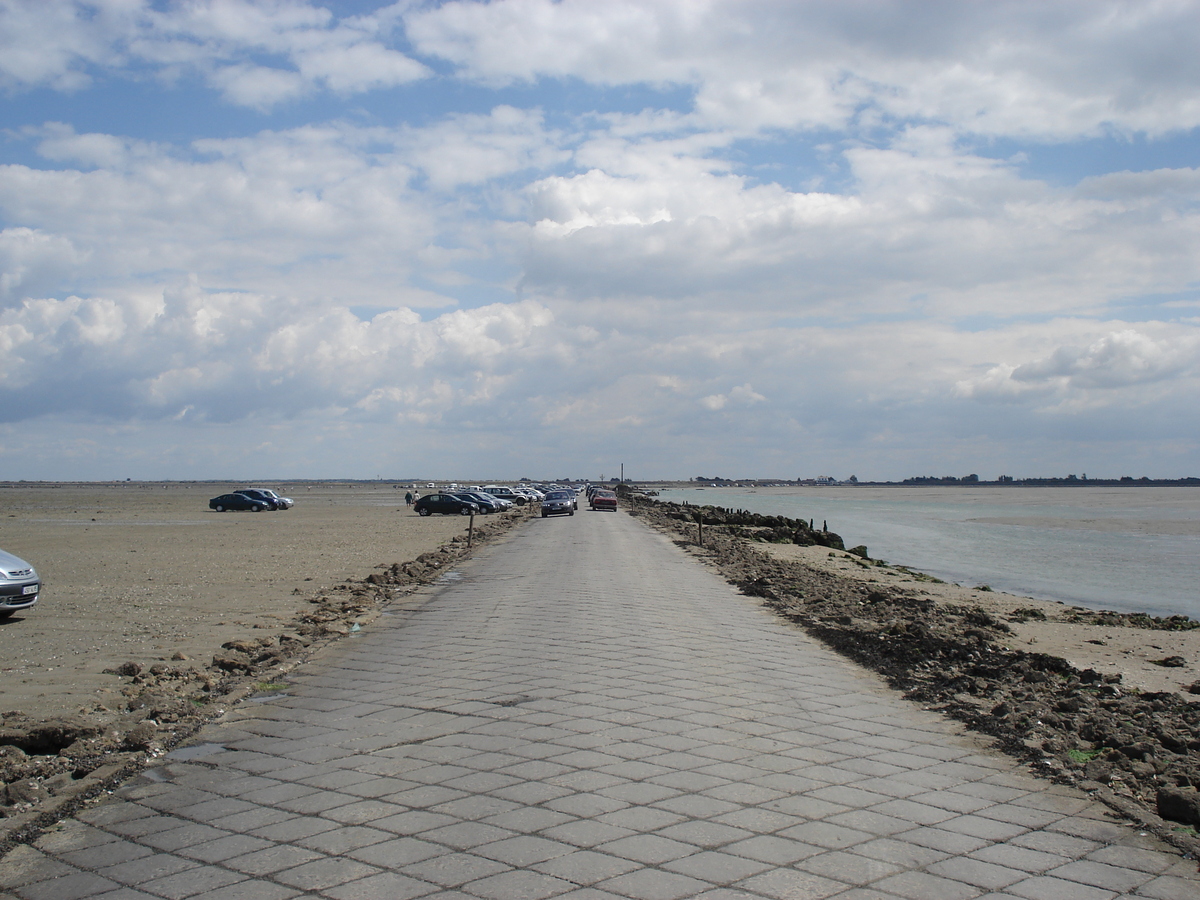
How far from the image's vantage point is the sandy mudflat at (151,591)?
8.95m

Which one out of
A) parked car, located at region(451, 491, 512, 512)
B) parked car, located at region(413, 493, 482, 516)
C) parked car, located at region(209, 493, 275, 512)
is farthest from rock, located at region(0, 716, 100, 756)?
parked car, located at region(209, 493, 275, 512)

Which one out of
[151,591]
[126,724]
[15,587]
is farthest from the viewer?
[151,591]

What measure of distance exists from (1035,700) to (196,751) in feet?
22.7

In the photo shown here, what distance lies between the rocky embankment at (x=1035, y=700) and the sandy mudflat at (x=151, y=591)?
765cm

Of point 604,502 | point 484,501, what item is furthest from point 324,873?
point 484,501

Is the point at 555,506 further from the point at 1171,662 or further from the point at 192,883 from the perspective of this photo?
the point at 192,883

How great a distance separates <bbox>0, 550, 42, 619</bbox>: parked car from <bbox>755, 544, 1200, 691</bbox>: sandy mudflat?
14.4 m

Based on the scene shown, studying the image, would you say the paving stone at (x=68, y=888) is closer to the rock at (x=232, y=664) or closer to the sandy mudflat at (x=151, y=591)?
the sandy mudflat at (x=151, y=591)

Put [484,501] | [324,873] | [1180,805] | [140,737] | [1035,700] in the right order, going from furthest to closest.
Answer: [484,501]
[1035,700]
[140,737]
[1180,805]
[324,873]

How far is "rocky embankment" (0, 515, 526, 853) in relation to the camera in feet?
16.0

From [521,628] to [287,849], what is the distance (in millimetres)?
6794

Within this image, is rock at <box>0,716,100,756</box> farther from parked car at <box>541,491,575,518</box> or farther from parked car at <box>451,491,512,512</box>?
parked car at <box>451,491,512,512</box>

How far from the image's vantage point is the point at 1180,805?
4.77 meters

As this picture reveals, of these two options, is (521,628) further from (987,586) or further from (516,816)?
(987,586)
